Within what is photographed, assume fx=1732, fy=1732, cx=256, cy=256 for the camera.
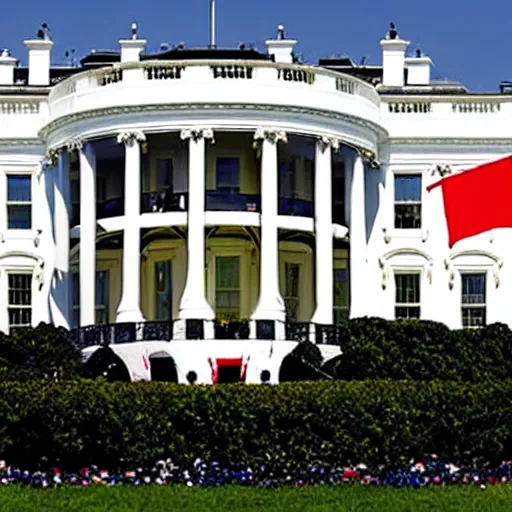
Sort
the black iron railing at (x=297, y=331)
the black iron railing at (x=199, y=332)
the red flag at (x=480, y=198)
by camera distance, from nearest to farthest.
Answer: the red flag at (x=480, y=198) → the black iron railing at (x=199, y=332) → the black iron railing at (x=297, y=331)

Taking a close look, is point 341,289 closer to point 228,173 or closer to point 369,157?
point 369,157

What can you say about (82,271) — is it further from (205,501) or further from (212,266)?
(205,501)

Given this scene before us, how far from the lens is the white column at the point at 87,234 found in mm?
42344

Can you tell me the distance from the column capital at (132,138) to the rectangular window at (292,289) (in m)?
5.53

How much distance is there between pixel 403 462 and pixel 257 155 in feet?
64.9

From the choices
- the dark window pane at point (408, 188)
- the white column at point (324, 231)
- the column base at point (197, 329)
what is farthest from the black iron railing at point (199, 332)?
the dark window pane at point (408, 188)

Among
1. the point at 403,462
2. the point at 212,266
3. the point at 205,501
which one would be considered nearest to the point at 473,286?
the point at 212,266

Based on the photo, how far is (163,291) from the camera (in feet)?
148

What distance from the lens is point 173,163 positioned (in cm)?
4428

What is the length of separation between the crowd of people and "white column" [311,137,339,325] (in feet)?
56.9

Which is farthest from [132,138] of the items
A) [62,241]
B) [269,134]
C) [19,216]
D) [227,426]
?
[227,426]

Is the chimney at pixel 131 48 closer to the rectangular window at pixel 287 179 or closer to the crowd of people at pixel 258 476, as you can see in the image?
A: the rectangular window at pixel 287 179

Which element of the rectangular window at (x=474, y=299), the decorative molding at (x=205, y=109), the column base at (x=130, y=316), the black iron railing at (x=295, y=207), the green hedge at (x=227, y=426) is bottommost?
the green hedge at (x=227, y=426)

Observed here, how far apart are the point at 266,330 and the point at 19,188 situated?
9217 millimetres
